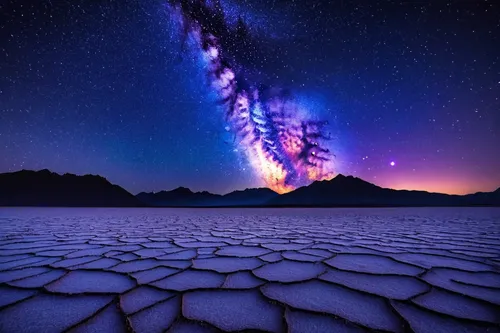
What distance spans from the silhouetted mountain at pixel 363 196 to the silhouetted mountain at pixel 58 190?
4663 centimetres

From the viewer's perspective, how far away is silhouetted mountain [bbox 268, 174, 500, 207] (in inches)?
2456

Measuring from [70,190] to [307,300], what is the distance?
60.0 meters

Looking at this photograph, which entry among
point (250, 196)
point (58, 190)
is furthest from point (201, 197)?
point (58, 190)

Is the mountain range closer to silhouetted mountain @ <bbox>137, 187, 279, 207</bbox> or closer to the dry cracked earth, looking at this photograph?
silhouetted mountain @ <bbox>137, 187, 279, 207</bbox>

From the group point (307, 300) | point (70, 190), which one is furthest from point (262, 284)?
point (70, 190)

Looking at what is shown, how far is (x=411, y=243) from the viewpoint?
6.68 feet

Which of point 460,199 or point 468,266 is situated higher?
point 460,199

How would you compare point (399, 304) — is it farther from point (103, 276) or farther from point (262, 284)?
point (103, 276)

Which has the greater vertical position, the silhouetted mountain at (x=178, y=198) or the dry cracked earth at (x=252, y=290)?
the silhouetted mountain at (x=178, y=198)

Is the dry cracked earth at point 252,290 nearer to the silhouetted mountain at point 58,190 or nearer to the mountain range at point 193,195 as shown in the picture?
the mountain range at point 193,195

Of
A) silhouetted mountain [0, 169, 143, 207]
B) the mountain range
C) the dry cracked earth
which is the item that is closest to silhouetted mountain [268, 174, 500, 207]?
the mountain range

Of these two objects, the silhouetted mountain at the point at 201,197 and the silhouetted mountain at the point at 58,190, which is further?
the silhouetted mountain at the point at 201,197

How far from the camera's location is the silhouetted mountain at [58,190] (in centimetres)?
4197

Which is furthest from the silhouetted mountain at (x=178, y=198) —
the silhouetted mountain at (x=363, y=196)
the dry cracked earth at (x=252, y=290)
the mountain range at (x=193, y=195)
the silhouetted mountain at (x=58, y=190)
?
the dry cracked earth at (x=252, y=290)
